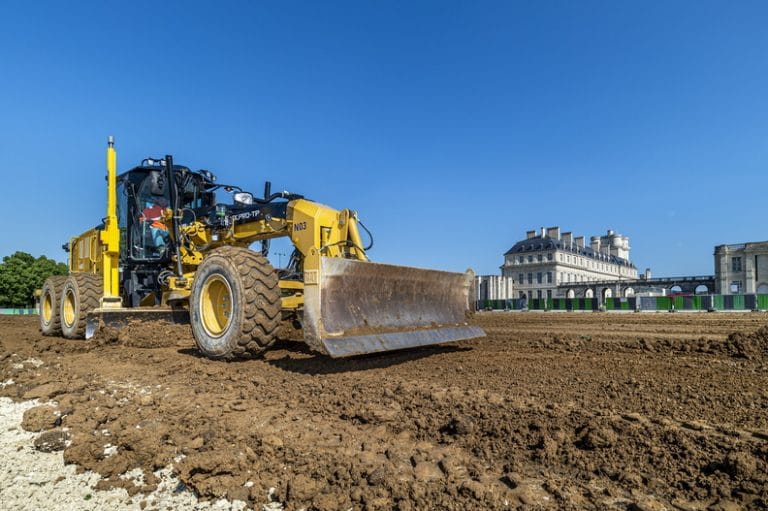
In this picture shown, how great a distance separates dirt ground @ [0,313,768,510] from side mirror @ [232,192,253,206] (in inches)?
103

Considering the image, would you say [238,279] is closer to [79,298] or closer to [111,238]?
[111,238]

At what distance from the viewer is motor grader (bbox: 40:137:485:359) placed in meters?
5.65

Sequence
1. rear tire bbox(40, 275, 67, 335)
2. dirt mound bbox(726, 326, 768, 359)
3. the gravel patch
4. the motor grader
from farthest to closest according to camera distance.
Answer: rear tire bbox(40, 275, 67, 335), dirt mound bbox(726, 326, 768, 359), the motor grader, the gravel patch

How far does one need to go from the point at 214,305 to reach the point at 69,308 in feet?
17.9

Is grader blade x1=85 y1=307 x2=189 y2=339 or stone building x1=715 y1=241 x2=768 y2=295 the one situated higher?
stone building x1=715 y1=241 x2=768 y2=295

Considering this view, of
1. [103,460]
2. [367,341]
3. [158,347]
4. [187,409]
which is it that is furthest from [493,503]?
A: [158,347]

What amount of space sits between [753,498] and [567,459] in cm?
83

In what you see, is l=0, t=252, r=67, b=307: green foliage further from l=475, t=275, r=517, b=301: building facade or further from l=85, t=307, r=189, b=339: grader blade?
l=475, t=275, r=517, b=301: building facade

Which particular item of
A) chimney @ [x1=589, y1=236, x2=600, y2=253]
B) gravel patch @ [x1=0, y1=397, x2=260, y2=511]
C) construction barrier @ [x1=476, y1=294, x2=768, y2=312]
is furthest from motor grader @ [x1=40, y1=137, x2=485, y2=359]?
chimney @ [x1=589, y1=236, x2=600, y2=253]

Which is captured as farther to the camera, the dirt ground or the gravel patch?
the gravel patch

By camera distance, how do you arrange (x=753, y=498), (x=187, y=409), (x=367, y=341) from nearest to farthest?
1. (x=753, y=498)
2. (x=187, y=409)
3. (x=367, y=341)

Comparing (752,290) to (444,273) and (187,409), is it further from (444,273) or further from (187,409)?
(187,409)

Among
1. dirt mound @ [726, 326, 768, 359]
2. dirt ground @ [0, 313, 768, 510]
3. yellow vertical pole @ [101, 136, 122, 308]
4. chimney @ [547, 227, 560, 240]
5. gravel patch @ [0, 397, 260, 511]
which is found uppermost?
chimney @ [547, 227, 560, 240]

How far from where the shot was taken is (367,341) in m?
5.34
